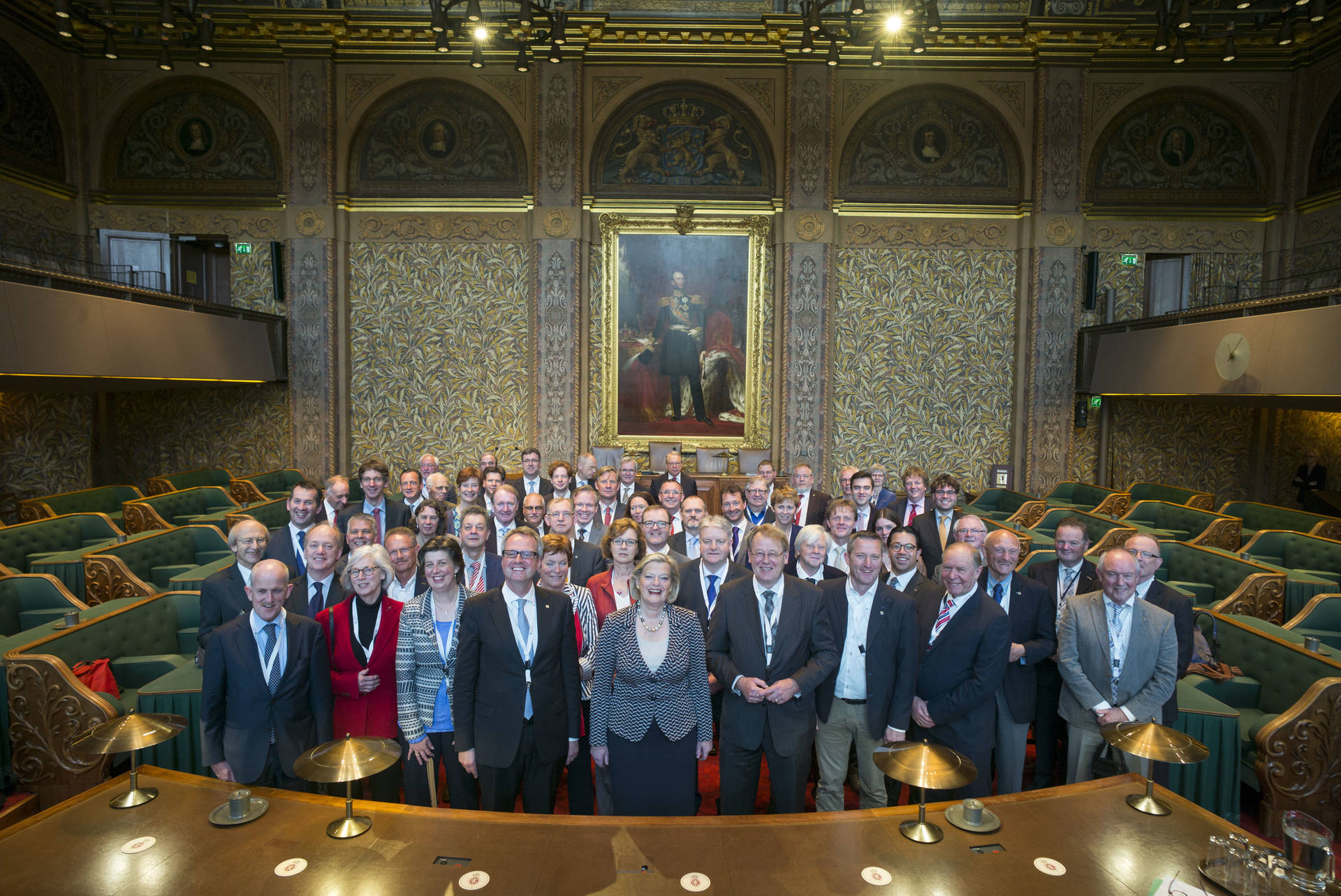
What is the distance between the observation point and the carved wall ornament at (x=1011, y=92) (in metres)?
12.2

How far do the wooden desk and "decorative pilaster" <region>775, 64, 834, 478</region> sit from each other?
9599 millimetres

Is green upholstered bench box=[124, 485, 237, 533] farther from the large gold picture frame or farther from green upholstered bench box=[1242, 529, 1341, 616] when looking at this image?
green upholstered bench box=[1242, 529, 1341, 616]

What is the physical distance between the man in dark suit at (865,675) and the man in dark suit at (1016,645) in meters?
0.68

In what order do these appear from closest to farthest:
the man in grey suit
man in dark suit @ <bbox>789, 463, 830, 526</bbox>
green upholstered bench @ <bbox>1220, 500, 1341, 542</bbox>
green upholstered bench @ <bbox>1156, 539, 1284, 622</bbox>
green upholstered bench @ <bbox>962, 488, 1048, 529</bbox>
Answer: the man in grey suit → green upholstered bench @ <bbox>1156, 539, 1284, 622</bbox> → man in dark suit @ <bbox>789, 463, 830, 526</bbox> → green upholstered bench @ <bbox>1220, 500, 1341, 542</bbox> → green upholstered bench @ <bbox>962, 488, 1048, 529</bbox>

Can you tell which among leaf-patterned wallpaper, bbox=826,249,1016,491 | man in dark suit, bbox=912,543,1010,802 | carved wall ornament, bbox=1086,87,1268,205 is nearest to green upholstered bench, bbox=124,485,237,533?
man in dark suit, bbox=912,543,1010,802

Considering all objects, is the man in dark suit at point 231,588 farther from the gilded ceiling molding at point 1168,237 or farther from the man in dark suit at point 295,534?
the gilded ceiling molding at point 1168,237

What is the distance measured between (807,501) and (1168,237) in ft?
32.3

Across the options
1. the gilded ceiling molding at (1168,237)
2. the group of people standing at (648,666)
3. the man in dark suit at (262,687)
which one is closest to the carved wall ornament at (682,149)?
the gilded ceiling molding at (1168,237)

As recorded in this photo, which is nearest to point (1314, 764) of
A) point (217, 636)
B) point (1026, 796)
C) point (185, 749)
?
point (1026, 796)

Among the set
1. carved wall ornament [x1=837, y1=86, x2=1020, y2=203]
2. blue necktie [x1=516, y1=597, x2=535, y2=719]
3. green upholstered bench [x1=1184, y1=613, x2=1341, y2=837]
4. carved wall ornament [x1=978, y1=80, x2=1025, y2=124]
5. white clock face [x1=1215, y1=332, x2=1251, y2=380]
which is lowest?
green upholstered bench [x1=1184, y1=613, x2=1341, y2=837]

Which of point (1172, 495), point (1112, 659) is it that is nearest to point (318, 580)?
point (1112, 659)

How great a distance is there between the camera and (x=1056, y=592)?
4.33m

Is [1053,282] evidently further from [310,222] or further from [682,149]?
[310,222]

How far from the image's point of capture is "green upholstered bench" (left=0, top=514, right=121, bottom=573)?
7.47 m
